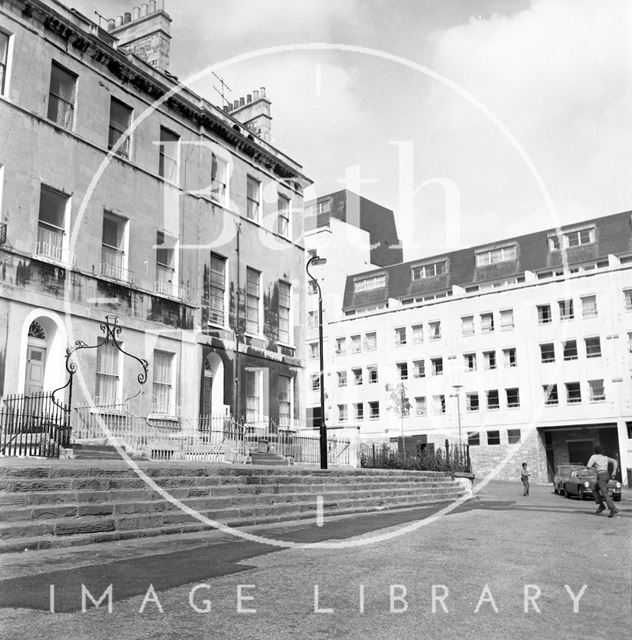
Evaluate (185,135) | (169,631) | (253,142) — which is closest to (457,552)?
(169,631)

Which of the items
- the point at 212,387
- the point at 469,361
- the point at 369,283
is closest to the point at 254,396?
the point at 212,387

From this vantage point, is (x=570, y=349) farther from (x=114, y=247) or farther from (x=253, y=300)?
(x=114, y=247)

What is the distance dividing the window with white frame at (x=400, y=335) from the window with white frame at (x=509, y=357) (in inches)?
361

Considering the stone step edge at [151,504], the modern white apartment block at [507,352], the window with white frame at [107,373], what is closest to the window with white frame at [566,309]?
the modern white apartment block at [507,352]

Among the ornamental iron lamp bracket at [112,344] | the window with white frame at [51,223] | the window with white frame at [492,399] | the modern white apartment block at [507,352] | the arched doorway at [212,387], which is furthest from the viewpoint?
the window with white frame at [492,399]

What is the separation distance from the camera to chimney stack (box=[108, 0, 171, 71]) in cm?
2448

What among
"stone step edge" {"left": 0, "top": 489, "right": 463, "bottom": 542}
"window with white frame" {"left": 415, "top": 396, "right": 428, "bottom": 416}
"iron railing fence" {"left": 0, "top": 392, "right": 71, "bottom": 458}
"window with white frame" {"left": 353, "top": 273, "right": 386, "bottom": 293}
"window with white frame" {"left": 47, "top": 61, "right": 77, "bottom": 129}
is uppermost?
"window with white frame" {"left": 353, "top": 273, "right": 386, "bottom": 293}

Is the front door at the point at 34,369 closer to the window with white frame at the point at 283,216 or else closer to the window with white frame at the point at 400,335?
the window with white frame at the point at 283,216

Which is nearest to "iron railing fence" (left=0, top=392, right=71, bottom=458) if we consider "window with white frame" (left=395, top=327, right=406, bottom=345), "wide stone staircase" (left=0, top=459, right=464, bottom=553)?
"wide stone staircase" (left=0, top=459, right=464, bottom=553)

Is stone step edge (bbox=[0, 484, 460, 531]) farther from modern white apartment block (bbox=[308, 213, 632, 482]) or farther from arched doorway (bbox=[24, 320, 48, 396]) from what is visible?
modern white apartment block (bbox=[308, 213, 632, 482])

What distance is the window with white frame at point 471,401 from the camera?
181ft

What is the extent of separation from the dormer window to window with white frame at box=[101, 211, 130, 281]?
42636mm

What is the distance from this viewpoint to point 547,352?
5275 centimetres

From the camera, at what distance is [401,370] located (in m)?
60.2
